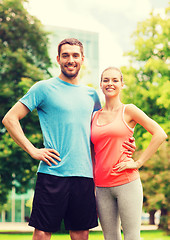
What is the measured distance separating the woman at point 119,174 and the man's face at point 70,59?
0.61 meters

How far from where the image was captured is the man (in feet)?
12.0

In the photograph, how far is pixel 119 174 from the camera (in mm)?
3730

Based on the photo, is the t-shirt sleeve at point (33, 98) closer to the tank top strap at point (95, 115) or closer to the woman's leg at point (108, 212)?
the tank top strap at point (95, 115)

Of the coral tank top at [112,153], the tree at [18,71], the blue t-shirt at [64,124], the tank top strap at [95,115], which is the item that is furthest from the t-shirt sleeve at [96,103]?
the tree at [18,71]

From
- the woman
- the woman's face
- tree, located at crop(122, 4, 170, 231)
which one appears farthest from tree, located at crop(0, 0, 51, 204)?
the woman

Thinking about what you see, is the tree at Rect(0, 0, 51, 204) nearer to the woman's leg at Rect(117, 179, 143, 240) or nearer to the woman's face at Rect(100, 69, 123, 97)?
the woman's face at Rect(100, 69, 123, 97)

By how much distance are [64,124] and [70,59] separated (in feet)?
2.15

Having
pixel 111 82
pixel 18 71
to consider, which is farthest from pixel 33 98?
pixel 18 71

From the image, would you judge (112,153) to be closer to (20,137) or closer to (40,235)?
(20,137)

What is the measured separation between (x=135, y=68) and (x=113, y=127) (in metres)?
19.4

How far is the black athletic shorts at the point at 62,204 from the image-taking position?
3.64 m

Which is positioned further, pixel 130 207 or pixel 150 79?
pixel 150 79

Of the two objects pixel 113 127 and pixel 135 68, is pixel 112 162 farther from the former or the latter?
pixel 135 68

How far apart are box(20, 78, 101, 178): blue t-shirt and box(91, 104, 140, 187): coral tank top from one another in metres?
0.12
